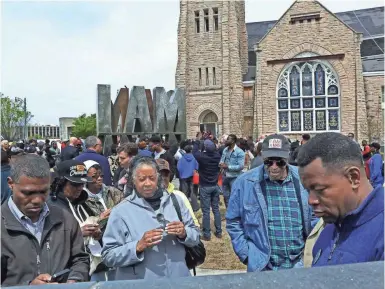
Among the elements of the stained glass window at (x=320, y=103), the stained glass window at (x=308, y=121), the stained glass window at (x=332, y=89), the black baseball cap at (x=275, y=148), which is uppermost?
the stained glass window at (x=332, y=89)

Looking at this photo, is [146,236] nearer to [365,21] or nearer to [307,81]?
[307,81]

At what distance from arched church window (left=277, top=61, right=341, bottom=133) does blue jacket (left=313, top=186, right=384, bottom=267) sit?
32962 millimetres

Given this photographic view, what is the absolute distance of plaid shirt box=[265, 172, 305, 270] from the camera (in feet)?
12.6

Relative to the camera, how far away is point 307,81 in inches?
1372

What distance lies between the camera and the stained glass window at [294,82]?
34938mm

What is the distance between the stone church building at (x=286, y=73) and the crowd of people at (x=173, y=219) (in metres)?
29.3

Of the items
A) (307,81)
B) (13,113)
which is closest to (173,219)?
(307,81)

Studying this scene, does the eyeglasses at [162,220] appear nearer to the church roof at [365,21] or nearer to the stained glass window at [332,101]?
the stained glass window at [332,101]

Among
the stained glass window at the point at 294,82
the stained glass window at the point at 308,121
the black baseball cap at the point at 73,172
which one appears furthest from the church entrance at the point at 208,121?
the black baseball cap at the point at 73,172

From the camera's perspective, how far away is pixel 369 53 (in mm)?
36719

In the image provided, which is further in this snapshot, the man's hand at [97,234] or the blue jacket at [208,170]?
the blue jacket at [208,170]

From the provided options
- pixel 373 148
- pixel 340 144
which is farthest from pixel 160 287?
pixel 373 148

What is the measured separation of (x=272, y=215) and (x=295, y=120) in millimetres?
31961

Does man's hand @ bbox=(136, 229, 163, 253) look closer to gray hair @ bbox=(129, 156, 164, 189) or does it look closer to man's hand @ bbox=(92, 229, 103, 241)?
gray hair @ bbox=(129, 156, 164, 189)
